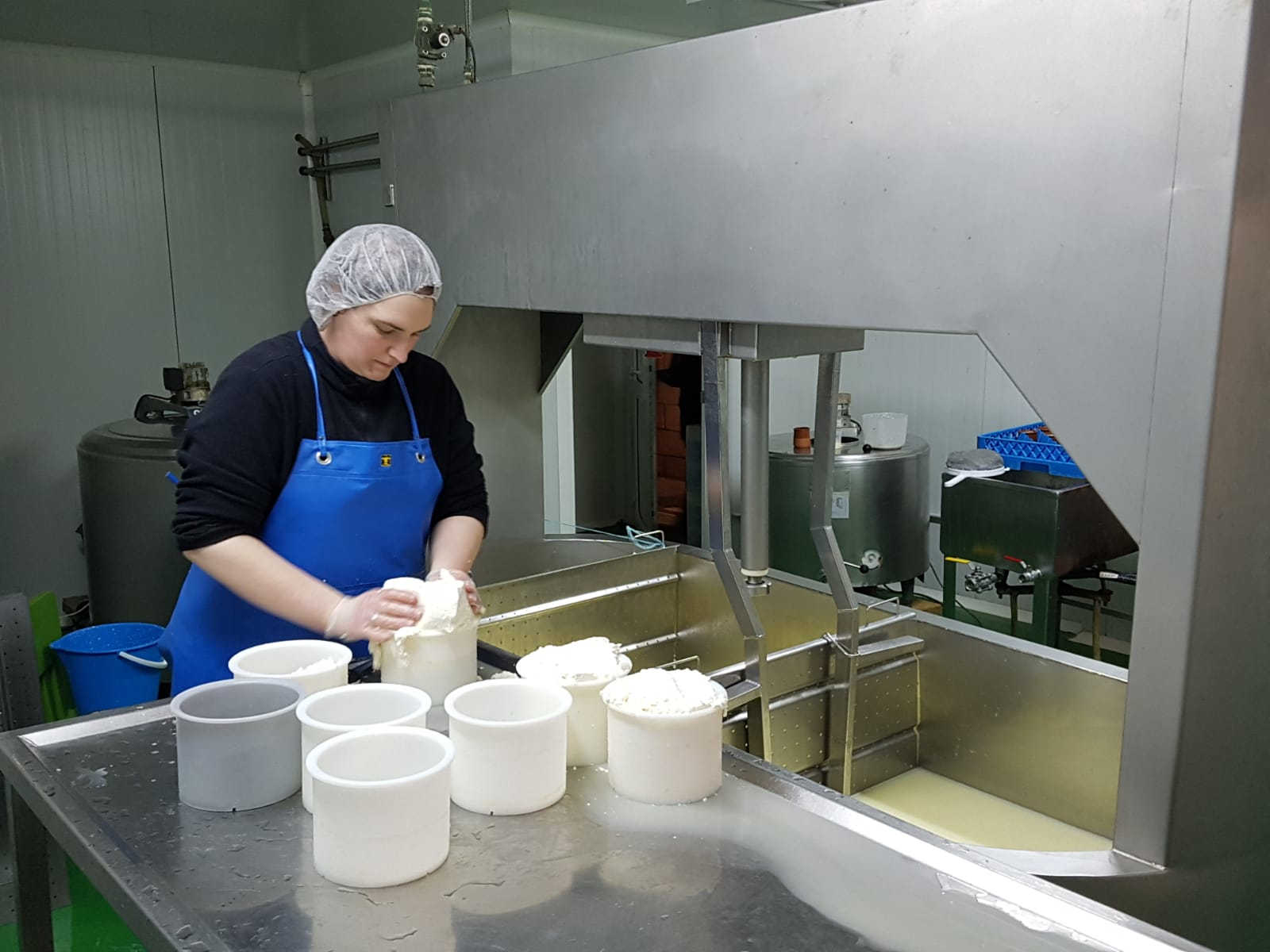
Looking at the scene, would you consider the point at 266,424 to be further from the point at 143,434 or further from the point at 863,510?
the point at 863,510

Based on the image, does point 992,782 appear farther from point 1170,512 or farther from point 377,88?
point 377,88

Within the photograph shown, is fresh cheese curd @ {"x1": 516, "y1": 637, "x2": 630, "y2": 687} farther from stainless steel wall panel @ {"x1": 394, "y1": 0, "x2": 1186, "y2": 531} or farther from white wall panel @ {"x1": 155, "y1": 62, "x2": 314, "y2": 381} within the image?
white wall panel @ {"x1": 155, "y1": 62, "x2": 314, "y2": 381}

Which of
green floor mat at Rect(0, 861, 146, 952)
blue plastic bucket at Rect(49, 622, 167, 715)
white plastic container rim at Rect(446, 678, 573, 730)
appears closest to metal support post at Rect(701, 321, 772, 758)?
white plastic container rim at Rect(446, 678, 573, 730)

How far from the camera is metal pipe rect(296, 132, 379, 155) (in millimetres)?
3842

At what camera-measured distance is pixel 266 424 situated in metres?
1.56

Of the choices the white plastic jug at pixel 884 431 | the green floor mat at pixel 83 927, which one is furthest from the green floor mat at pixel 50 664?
the white plastic jug at pixel 884 431

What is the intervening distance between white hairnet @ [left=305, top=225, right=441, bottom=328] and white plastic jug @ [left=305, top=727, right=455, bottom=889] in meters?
0.73

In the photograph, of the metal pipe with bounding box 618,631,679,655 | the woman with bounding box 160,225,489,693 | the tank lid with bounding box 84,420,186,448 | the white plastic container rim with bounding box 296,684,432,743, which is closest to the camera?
the white plastic container rim with bounding box 296,684,432,743

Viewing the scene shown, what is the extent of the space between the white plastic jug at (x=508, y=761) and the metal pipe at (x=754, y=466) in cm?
65

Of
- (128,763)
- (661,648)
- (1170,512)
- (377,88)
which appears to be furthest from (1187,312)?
(377,88)

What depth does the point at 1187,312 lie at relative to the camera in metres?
1.06

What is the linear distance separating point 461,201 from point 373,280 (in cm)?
55

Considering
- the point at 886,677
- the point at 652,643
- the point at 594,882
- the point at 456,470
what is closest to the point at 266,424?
the point at 456,470

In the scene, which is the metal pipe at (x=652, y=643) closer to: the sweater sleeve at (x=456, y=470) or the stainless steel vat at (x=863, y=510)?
the sweater sleeve at (x=456, y=470)
